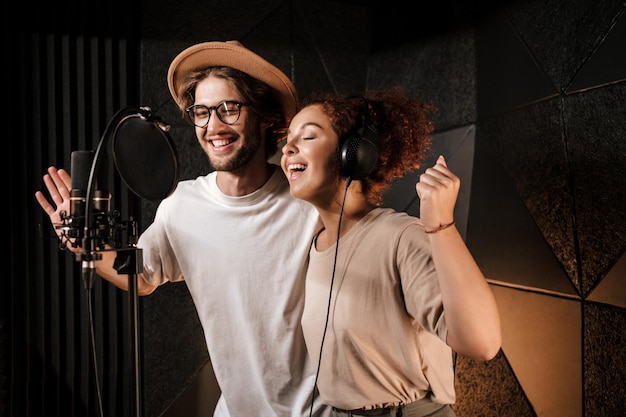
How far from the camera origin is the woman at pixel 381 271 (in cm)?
131

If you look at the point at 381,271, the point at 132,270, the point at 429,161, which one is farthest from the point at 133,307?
the point at 429,161

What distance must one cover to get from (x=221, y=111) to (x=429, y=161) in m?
1.11

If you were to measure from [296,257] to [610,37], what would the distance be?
3.79ft

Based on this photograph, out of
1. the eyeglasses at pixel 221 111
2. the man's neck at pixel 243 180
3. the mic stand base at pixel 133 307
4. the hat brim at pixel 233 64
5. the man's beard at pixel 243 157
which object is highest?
the hat brim at pixel 233 64

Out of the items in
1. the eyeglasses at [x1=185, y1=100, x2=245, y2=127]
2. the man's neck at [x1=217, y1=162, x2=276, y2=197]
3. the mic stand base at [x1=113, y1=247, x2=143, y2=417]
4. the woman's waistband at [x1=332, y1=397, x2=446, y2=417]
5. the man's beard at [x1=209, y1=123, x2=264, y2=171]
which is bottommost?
the woman's waistband at [x1=332, y1=397, x2=446, y2=417]

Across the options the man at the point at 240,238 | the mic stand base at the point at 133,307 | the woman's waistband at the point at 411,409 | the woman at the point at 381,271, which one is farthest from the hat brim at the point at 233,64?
the woman's waistband at the point at 411,409

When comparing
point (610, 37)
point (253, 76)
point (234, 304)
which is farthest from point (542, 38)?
point (234, 304)

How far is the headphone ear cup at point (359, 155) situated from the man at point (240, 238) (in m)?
0.37

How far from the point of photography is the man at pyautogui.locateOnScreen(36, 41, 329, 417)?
1.86 m

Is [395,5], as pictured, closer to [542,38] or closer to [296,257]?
[542,38]

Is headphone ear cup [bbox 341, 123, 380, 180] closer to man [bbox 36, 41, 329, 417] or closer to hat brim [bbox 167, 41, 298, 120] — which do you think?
man [bbox 36, 41, 329, 417]

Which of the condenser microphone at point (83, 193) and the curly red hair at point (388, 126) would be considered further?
the curly red hair at point (388, 126)

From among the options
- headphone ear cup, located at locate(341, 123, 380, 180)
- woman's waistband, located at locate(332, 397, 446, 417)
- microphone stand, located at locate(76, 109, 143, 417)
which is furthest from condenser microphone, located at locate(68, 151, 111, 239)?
woman's waistband, located at locate(332, 397, 446, 417)

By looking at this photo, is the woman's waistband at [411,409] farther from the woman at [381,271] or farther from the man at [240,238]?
the man at [240,238]
